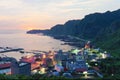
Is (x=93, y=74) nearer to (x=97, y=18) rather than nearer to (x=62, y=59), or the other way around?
(x=62, y=59)

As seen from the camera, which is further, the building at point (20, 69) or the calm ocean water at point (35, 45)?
the calm ocean water at point (35, 45)

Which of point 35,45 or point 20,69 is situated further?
point 35,45

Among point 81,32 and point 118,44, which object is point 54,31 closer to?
point 81,32

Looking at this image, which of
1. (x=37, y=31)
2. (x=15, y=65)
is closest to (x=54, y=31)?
(x=37, y=31)

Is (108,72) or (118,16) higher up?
(118,16)

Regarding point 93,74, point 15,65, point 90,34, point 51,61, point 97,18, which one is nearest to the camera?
point 93,74

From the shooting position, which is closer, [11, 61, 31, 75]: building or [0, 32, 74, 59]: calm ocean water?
[11, 61, 31, 75]: building

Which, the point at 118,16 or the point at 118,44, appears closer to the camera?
the point at 118,44

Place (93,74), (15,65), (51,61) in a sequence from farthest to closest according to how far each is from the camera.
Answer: (51,61) < (15,65) < (93,74)

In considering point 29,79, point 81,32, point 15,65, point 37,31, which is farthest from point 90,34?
point 37,31
